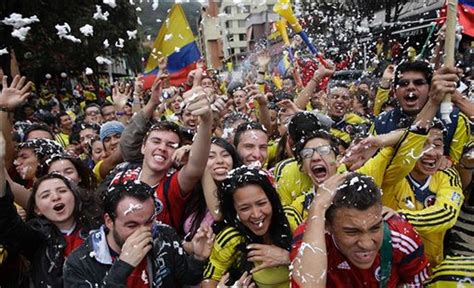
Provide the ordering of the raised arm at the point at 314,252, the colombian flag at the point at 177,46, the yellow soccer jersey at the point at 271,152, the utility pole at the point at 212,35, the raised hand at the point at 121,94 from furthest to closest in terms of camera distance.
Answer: the utility pole at the point at 212,35, the colombian flag at the point at 177,46, the raised hand at the point at 121,94, the yellow soccer jersey at the point at 271,152, the raised arm at the point at 314,252

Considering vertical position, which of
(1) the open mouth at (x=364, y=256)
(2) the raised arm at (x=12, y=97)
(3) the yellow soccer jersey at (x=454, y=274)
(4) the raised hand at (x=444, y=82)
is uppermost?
(2) the raised arm at (x=12, y=97)

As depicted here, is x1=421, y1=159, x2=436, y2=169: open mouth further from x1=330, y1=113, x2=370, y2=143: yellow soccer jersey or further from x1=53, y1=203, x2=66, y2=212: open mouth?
x1=53, y1=203, x2=66, y2=212: open mouth

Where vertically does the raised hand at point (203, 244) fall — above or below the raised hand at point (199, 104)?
below

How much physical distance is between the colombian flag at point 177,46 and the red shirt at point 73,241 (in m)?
4.06

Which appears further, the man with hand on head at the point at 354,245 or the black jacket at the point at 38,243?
the black jacket at the point at 38,243

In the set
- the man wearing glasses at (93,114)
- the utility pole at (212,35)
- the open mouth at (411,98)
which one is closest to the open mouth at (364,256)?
the open mouth at (411,98)

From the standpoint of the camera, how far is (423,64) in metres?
3.43

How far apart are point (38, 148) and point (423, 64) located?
330 cm

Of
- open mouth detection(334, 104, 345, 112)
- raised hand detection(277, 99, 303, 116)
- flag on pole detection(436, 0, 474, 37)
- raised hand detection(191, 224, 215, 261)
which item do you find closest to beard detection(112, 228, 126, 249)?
raised hand detection(191, 224, 215, 261)

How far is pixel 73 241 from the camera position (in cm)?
301

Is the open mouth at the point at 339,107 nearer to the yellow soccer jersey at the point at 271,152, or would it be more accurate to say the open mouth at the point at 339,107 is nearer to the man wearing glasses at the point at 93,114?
the yellow soccer jersey at the point at 271,152

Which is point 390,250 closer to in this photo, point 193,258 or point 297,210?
point 297,210

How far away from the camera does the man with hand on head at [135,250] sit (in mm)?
2447

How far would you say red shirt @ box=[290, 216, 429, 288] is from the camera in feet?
7.14
